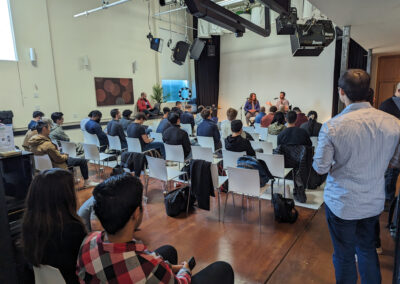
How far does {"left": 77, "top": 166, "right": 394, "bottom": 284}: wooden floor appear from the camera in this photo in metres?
2.14

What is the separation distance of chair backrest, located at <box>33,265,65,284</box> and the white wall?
9414mm

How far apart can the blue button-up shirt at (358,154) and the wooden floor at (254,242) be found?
94 centimetres

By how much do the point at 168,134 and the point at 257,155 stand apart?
144cm

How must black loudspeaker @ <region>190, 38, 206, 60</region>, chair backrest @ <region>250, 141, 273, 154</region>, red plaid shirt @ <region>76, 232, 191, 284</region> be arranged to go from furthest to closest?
black loudspeaker @ <region>190, 38, 206, 60</region>, chair backrest @ <region>250, 141, 273, 154</region>, red plaid shirt @ <region>76, 232, 191, 284</region>

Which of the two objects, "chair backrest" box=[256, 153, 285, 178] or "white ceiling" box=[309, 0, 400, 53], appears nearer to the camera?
"white ceiling" box=[309, 0, 400, 53]

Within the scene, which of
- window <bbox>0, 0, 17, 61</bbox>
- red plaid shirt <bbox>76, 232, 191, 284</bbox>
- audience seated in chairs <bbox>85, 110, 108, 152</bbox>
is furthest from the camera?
window <bbox>0, 0, 17, 61</bbox>

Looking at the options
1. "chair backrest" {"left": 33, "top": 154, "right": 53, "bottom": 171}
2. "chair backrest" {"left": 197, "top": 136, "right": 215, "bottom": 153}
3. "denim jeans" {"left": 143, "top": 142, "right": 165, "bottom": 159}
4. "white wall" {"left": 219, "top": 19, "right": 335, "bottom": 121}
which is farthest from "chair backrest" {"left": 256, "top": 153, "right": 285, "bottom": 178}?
"white wall" {"left": 219, "top": 19, "right": 335, "bottom": 121}

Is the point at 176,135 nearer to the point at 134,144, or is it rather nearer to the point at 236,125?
the point at 134,144

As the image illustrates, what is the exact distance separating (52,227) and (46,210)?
3.8 inches

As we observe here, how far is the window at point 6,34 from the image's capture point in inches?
225

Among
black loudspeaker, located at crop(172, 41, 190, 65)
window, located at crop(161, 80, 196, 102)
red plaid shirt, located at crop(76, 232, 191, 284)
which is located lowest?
red plaid shirt, located at crop(76, 232, 191, 284)

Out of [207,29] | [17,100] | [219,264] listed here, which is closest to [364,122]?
[219,264]

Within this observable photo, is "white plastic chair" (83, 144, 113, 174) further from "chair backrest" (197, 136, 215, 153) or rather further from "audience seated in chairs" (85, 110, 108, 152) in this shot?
"chair backrest" (197, 136, 215, 153)

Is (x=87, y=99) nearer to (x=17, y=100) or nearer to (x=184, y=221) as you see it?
(x=17, y=100)
